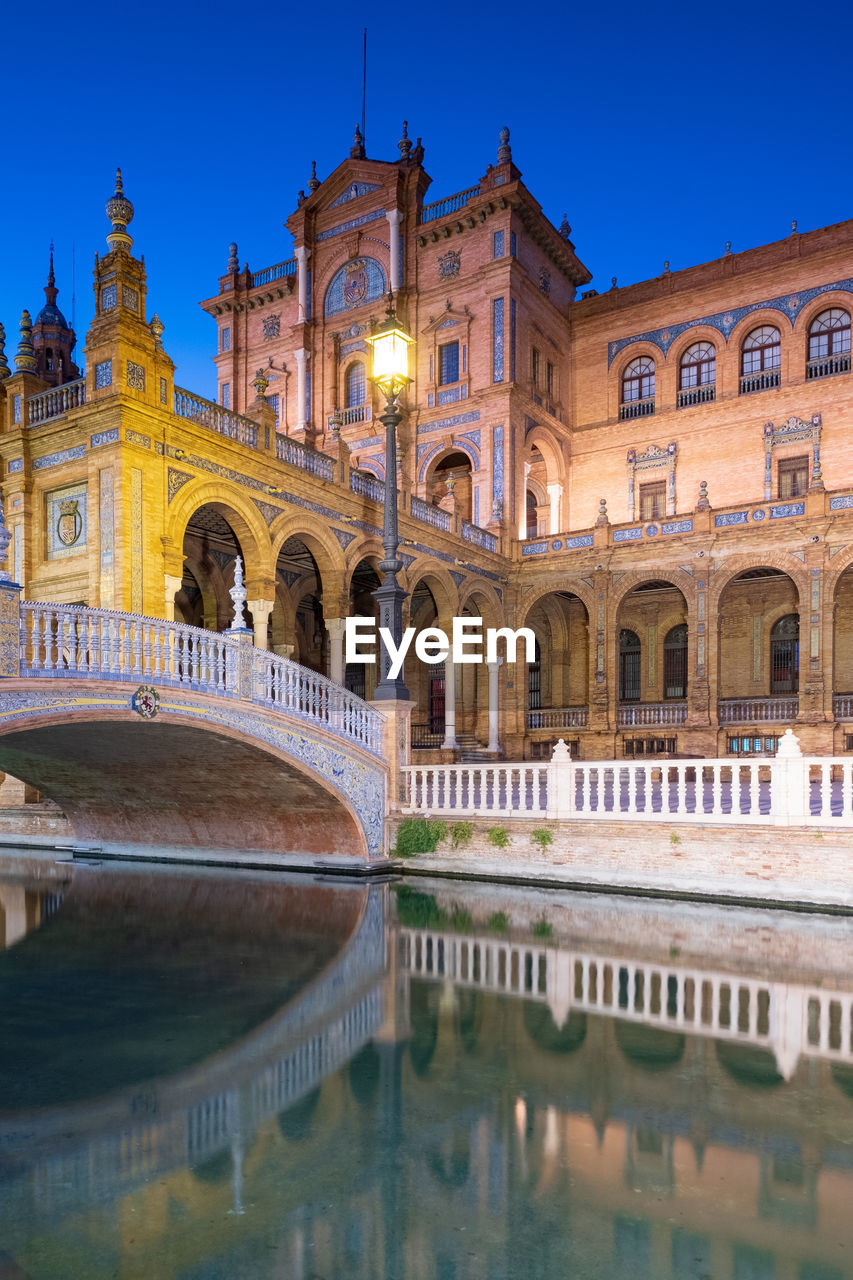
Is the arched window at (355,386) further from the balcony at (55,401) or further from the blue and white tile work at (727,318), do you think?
the balcony at (55,401)

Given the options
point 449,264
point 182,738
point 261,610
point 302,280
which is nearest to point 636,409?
point 449,264

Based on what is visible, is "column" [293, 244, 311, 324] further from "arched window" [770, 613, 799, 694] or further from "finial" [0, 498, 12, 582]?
"finial" [0, 498, 12, 582]

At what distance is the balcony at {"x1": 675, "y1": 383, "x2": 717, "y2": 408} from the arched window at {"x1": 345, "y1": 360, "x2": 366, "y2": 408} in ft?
33.8

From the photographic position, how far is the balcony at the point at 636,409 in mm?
28938

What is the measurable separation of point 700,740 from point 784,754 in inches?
478

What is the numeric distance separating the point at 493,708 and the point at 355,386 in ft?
40.2

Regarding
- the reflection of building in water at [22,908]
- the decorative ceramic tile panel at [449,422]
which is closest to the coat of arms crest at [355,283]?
the decorative ceramic tile panel at [449,422]

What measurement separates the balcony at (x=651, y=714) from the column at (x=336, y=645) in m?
9.09

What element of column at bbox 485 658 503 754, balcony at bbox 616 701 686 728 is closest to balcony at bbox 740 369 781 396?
balcony at bbox 616 701 686 728

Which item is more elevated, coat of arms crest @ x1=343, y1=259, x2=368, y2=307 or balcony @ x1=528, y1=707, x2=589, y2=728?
coat of arms crest @ x1=343, y1=259, x2=368, y2=307

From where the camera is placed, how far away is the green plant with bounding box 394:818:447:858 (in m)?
13.7

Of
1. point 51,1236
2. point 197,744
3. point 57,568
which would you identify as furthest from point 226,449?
point 51,1236

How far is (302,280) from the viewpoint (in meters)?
30.4

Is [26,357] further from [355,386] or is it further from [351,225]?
[351,225]
